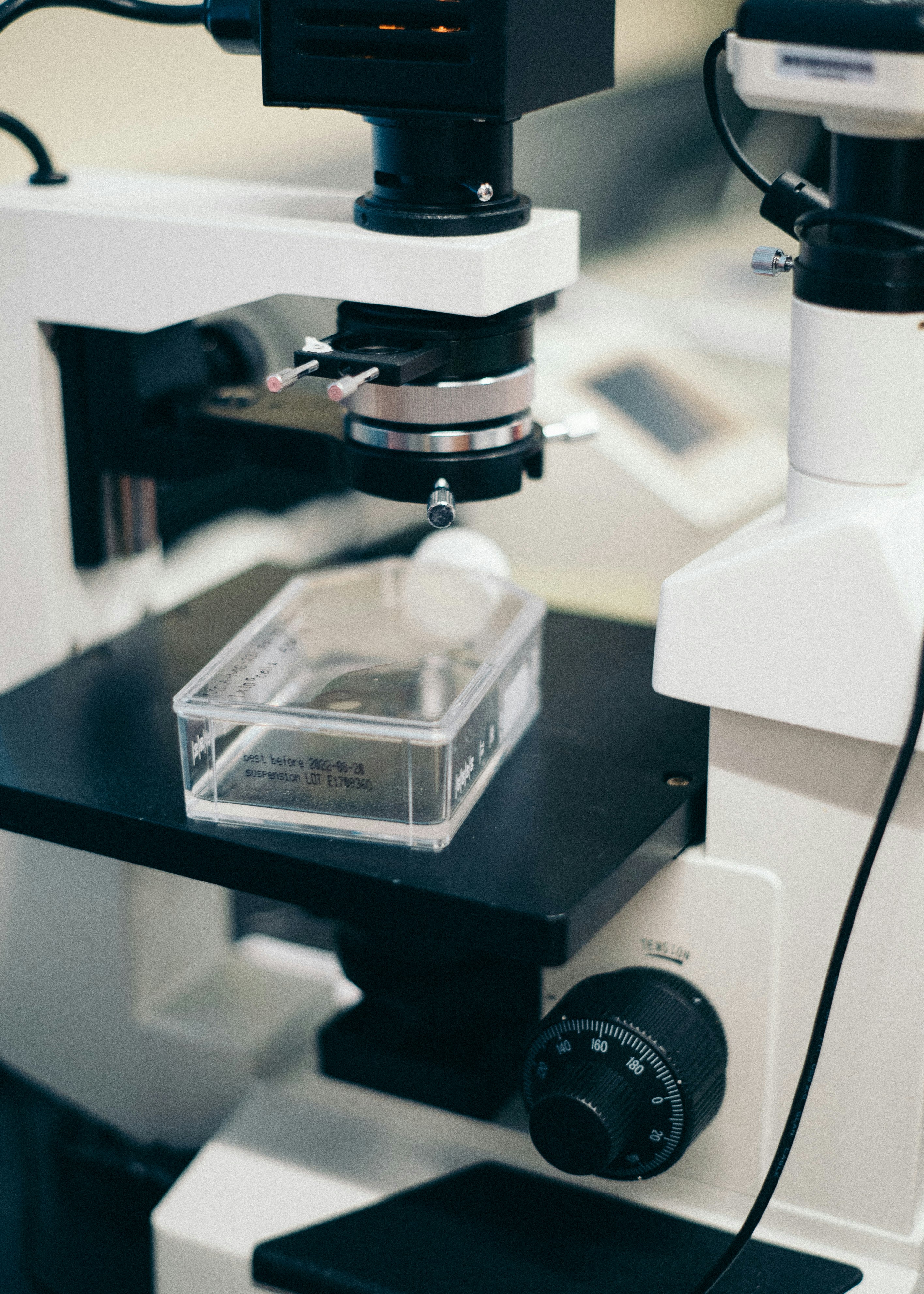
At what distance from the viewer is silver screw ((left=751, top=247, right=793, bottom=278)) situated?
698mm

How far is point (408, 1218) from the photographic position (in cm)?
81

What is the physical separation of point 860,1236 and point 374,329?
0.57 m

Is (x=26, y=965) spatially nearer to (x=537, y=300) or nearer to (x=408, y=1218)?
(x=408, y=1218)

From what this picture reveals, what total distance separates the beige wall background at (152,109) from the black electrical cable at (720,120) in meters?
0.74

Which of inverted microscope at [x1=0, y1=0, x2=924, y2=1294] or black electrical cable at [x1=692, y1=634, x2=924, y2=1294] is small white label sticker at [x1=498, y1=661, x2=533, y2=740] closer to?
inverted microscope at [x1=0, y1=0, x2=924, y2=1294]

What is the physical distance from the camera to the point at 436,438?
778 mm

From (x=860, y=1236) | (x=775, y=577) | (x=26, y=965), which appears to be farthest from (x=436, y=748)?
(x=26, y=965)

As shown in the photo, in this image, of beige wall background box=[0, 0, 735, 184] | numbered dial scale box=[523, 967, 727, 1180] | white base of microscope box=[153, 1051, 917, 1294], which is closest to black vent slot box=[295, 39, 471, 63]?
A: numbered dial scale box=[523, 967, 727, 1180]

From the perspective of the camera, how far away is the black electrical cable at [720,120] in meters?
0.73

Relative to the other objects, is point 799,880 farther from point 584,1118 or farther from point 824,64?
point 824,64

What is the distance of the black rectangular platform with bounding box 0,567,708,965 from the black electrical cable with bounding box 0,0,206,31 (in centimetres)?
41

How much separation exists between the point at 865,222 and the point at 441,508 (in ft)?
0.85

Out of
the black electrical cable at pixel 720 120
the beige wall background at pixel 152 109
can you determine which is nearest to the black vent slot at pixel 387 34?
the black electrical cable at pixel 720 120

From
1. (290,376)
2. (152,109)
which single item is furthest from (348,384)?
(152,109)
